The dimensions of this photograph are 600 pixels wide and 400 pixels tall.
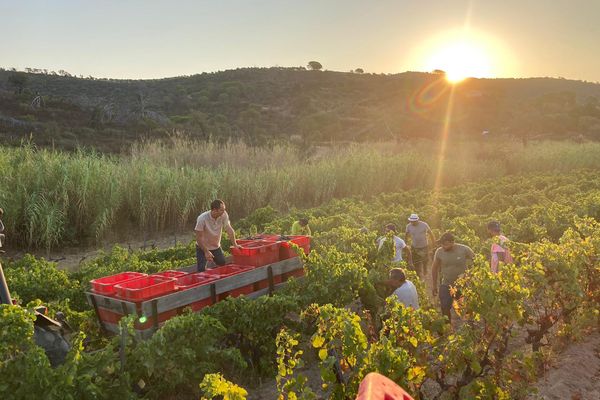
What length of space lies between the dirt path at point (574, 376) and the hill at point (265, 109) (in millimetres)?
26724

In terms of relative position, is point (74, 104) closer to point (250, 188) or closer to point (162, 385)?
point (250, 188)

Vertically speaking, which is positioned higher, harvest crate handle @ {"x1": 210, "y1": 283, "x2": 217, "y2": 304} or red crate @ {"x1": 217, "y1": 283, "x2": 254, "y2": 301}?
harvest crate handle @ {"x1": 210, "y1": 283, "x2": 217, "y2": 304}

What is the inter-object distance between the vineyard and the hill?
82.5 ft

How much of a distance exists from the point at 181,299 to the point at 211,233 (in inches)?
77.4

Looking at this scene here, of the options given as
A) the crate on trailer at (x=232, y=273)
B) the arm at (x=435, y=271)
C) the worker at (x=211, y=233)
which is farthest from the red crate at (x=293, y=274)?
the arm at (x=435, y=271)

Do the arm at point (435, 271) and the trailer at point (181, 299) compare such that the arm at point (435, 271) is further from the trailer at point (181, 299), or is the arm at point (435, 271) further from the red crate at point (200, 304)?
the red crate at point (200, 304)

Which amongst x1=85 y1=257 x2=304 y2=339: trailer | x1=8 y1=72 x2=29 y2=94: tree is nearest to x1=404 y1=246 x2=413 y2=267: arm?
x1=85 y1=257 x2=304 y2=339: trailer

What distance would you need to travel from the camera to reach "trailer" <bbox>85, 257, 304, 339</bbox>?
540 cm

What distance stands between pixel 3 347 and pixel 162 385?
5.01 ft

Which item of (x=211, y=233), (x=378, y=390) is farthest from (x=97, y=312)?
(x=378, y=390)

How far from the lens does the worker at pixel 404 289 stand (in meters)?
6.41

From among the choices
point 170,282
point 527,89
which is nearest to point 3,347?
point 170,282

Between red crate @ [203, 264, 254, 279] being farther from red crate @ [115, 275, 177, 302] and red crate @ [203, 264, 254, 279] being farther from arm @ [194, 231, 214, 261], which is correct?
red crate @ [115, 275, 177, 302]

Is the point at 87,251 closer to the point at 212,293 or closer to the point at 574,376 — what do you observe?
the point at 212,293
